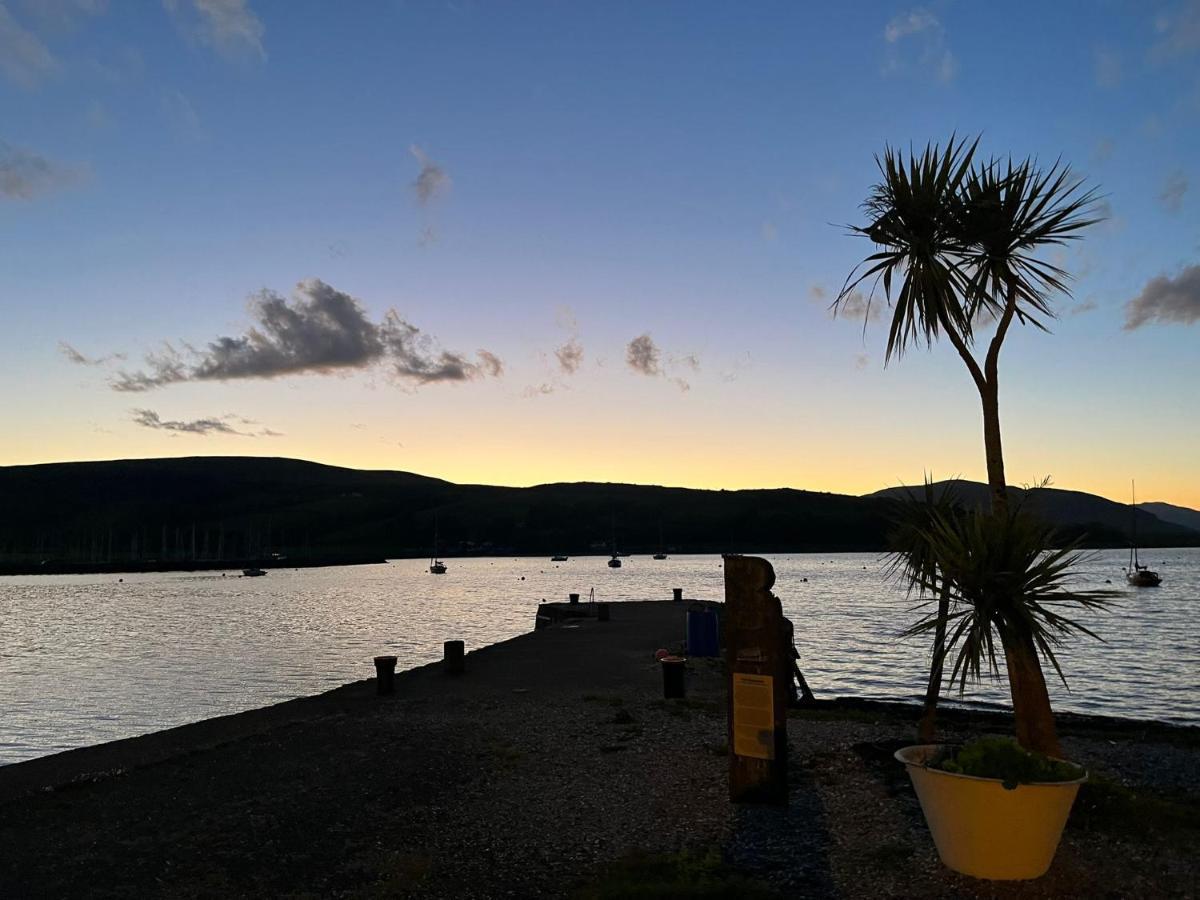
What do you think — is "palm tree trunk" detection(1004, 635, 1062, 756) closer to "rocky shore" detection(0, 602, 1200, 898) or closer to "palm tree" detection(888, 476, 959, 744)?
"rocky shore" detection(0, 602, 1200, 898)

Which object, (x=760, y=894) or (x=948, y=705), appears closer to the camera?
(x=760, y=894)

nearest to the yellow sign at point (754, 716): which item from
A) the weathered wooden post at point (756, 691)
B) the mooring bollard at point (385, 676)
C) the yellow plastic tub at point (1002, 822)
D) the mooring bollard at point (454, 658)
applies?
the weathered wooden post at point (756, 691)

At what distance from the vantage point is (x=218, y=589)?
122438 mm

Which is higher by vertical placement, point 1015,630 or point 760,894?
point 1015,630

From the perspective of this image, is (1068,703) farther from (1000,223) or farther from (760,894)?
(760,894)

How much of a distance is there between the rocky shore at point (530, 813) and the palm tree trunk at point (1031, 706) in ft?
2.15

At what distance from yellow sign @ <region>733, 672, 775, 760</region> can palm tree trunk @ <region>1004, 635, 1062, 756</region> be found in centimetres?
257

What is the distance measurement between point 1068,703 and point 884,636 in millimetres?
21713

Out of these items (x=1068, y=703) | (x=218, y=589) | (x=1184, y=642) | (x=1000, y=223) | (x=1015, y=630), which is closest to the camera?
(x=1015, y=630)

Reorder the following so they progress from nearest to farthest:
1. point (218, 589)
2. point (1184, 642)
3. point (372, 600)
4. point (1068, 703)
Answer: point (1068, 703)
point (1184, 642)
point (372, 600)
point (218, 589)

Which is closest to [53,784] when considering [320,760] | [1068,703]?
[320,760]

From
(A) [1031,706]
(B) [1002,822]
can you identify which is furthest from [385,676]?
(B) [1002,822]

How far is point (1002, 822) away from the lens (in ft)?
23.4

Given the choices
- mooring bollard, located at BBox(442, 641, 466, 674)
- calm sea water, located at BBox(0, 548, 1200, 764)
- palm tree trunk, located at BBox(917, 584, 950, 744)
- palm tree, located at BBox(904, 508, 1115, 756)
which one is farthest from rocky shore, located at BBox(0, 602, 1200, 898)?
mooring bollard, located at BBox(442, 641, 466, 674)
